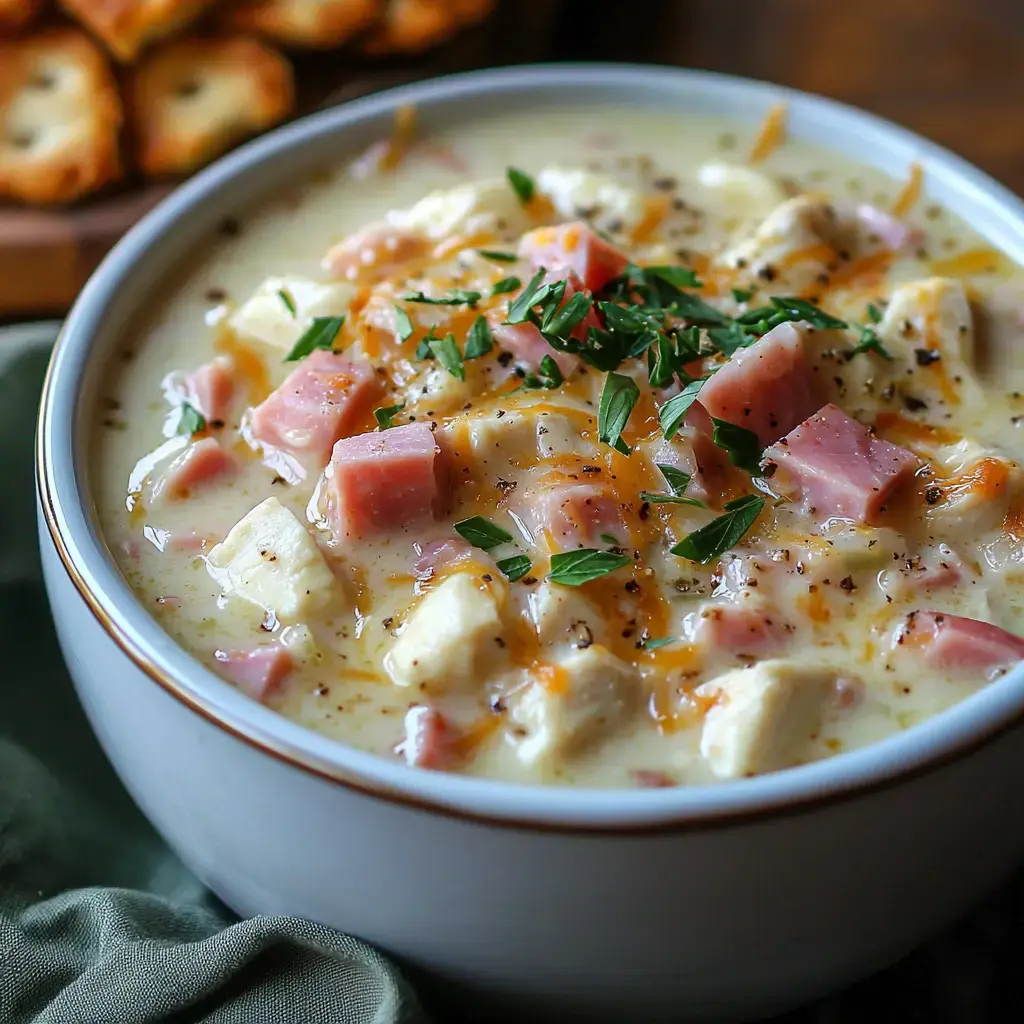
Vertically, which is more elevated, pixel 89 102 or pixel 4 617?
pixel 89 102

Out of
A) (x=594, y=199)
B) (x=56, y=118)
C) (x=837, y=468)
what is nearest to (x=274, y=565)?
(x=837, y=468)

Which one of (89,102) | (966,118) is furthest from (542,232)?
(966,118)

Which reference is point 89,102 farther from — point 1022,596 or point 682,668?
point 1022,596

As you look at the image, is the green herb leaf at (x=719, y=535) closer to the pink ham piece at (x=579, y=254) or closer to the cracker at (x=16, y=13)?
the pink ham piece at (x=579, y=254)

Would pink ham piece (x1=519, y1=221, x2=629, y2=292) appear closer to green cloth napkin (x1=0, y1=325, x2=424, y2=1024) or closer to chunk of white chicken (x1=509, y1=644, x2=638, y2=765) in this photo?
chunk of white chicken (x1=509, y1=644, x2=638, y2=765)

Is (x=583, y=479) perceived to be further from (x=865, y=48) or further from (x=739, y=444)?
(x=865, y=48)

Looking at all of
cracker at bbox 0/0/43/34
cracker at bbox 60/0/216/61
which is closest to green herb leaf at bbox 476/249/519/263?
cracker at bbox 60/0/216/61
